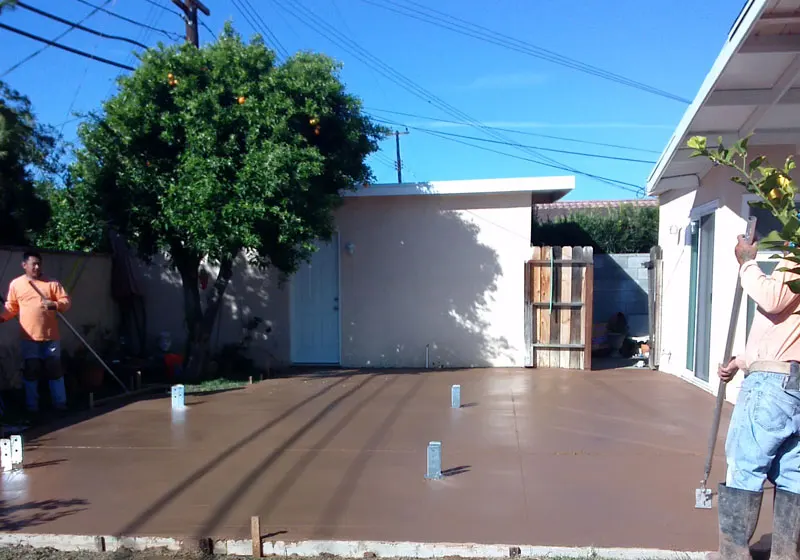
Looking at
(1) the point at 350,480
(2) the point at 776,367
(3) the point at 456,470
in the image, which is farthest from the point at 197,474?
(2) the point at 776,367

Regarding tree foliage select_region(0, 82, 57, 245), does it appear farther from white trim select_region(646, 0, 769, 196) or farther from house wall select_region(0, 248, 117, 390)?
white trim select_region(646, 0, 769, 196)

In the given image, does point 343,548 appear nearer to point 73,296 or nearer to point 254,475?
point 254,475

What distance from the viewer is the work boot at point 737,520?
353 centimetres

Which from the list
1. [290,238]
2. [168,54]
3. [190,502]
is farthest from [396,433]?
[168,54]

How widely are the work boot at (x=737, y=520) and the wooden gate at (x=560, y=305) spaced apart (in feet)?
21.2

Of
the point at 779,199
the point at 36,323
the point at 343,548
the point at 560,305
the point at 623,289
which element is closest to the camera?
the point at 779,199

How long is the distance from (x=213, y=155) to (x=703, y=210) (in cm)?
644

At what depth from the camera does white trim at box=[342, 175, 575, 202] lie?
9949 millimetres

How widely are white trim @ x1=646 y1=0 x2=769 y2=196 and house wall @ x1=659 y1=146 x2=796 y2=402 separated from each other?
0.70 meters

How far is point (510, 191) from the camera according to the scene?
1020 centimetres

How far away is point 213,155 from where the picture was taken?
799cm

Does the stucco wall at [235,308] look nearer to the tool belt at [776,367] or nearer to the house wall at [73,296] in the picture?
the house wall at [73,296]

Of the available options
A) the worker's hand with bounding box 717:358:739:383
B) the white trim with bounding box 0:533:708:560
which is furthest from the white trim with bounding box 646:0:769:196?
the white trim with bounding box 0:533:708:560

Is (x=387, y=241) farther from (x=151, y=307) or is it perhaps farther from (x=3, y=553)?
(x=3, y=553)
